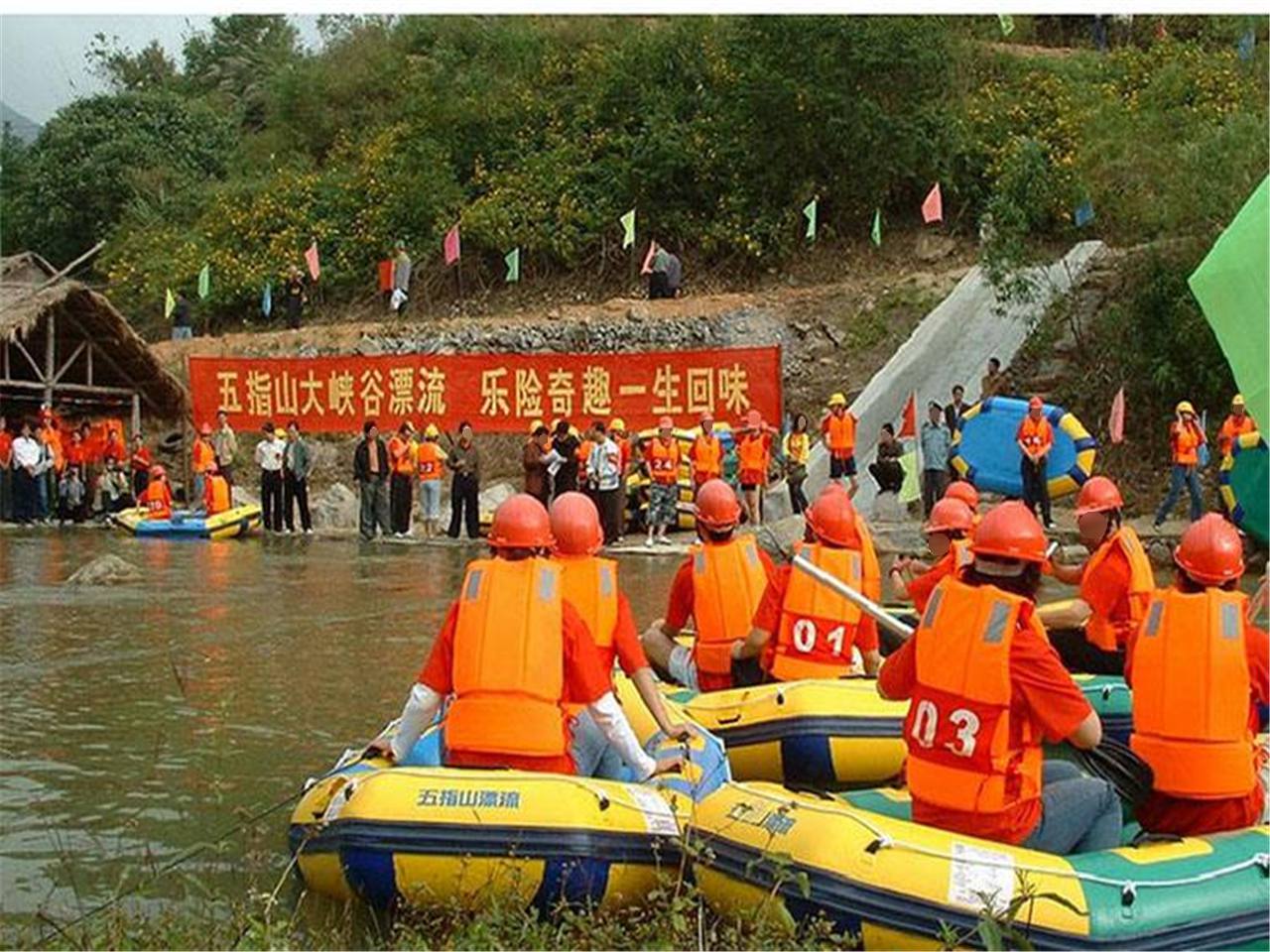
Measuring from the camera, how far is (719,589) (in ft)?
25.1

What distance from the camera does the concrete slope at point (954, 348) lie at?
70.8ft

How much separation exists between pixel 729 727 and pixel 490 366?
16.1 meters

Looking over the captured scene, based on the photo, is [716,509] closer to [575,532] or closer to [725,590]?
[725,590]

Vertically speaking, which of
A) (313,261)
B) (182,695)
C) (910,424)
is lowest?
(182,695)

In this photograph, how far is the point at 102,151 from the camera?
4006cm

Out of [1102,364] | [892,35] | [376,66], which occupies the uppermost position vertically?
[376,66]

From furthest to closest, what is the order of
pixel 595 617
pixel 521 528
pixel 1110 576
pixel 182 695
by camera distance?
pixel 182 695
pixel 1110 576
pixel 595 617
pixel 521 528

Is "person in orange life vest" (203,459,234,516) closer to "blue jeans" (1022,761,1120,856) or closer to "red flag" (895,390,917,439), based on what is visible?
"red flag" (895,390,917,439)

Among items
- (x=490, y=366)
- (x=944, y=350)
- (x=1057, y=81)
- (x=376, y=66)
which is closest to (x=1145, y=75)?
(x=1057, y=81)

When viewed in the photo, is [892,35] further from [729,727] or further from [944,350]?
[729,727]

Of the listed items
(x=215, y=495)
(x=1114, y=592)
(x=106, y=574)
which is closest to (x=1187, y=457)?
(x=1114, y=592)

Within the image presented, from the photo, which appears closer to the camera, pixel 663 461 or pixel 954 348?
pixel 663 461

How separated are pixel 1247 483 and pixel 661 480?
243 inches

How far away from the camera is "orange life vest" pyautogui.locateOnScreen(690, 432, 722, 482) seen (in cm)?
1850
